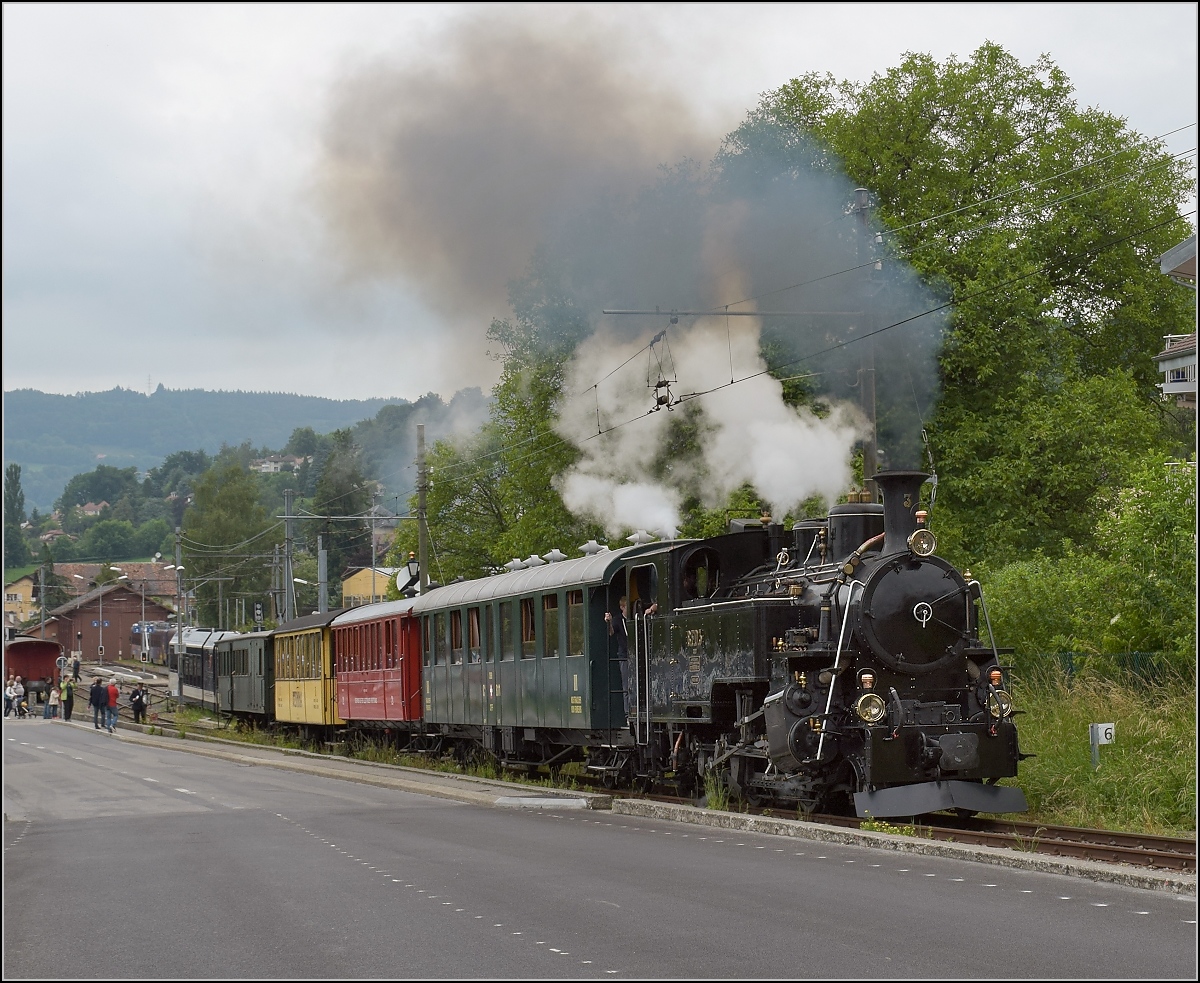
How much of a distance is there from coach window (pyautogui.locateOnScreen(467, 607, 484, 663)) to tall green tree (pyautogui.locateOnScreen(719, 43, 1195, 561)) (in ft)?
33.9

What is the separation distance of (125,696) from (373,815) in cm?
5559

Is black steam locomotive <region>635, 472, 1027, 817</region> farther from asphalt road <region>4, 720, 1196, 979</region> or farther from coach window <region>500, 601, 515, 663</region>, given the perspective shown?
coach window <region>500, 601, 515, 663</region>

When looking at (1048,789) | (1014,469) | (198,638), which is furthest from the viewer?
(198,638)

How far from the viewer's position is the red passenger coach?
87.7 feet

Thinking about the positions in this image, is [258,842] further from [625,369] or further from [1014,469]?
[1014,469]

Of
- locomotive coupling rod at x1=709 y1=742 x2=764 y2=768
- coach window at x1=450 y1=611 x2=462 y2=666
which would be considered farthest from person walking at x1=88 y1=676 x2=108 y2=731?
locomotive coupling rod at x1=709 y1=742 x2=764 y2=768

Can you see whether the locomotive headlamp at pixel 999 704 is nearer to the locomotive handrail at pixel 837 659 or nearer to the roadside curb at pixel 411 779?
the locomotive handrail at pixel 837 659

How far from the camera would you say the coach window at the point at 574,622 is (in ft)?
60.5

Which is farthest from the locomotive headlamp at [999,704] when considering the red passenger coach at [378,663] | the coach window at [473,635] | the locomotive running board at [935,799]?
the red passenger coach at [378,663]

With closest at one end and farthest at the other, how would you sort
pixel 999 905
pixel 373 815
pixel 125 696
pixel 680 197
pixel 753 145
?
pixel 999 905, pixel 373 815, pixel 680 197, pixel 753 145, pixel 125 696

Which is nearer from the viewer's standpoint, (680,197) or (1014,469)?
(680,197)

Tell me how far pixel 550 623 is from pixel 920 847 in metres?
8.38

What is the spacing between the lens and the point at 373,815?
1692 centimetres

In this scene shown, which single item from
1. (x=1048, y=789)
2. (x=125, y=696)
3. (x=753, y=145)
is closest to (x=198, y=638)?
(x=125, y=696)
